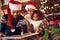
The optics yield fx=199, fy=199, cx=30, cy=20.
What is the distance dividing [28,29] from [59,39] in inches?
9.2

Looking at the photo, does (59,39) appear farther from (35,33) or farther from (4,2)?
(4,2)

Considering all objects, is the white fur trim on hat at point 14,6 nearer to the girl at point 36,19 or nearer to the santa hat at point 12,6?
the santa hat at point 12,6

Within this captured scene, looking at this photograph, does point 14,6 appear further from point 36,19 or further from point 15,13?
point 36,19

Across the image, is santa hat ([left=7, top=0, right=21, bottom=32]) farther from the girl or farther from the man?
the girl

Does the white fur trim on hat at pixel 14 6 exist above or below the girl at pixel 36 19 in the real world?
above

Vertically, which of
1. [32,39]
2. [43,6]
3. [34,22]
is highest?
[43,6]

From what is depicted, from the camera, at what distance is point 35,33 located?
140 cm

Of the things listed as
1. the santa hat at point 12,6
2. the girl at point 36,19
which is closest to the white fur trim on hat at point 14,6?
the santa hat at point 12,6

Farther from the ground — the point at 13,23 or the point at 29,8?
the point at 29,8

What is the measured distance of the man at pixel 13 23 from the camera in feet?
4.48

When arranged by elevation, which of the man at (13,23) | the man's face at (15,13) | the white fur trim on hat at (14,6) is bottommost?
the man at (13,23)

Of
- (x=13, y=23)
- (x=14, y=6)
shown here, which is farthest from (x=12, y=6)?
(x=13, y=23)

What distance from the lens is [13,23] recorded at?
1.38 m

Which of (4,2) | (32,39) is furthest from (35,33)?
(4,2)
